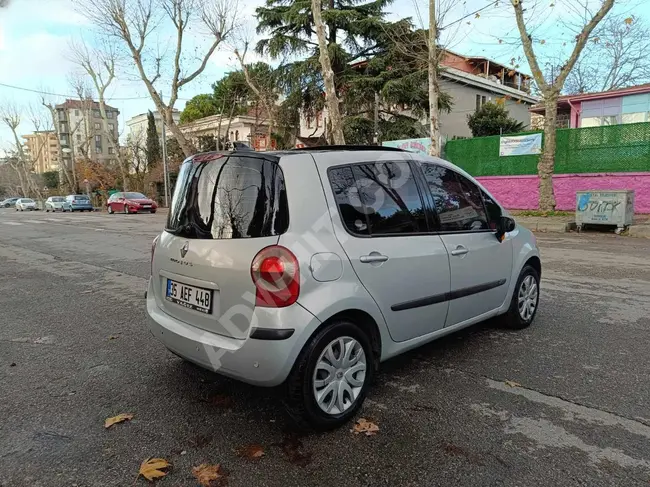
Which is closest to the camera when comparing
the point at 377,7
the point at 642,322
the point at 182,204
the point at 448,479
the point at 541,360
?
the point at 448,479

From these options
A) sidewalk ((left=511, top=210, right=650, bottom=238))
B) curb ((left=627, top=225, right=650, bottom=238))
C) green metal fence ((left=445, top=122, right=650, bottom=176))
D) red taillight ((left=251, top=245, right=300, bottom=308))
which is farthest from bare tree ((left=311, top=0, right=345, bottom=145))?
red taillight ((left=251, top=245, right=300, bottom=308))

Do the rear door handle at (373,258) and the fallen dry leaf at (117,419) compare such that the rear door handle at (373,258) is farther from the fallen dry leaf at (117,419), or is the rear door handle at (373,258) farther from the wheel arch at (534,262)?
the wheel arch at (534,262)

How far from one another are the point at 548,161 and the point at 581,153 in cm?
144

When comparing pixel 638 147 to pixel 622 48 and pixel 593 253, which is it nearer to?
pixel 593 253

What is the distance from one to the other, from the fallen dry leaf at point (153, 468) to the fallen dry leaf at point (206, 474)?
0.16 meters

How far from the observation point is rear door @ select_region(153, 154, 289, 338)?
2.76 meters

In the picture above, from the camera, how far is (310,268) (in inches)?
106

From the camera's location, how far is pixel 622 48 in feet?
91.9

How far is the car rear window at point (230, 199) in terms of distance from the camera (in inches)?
111

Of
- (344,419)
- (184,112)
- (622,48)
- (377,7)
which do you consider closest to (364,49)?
(377,7)

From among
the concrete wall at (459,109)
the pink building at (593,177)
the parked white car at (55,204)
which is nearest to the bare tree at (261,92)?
the concrete wall at (459,109)

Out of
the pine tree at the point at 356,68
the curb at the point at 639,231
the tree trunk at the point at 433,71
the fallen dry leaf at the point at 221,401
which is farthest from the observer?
→ the pine tree at the point at 356,68

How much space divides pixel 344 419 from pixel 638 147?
605 inches

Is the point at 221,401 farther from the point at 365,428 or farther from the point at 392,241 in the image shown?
the point at 392,241
